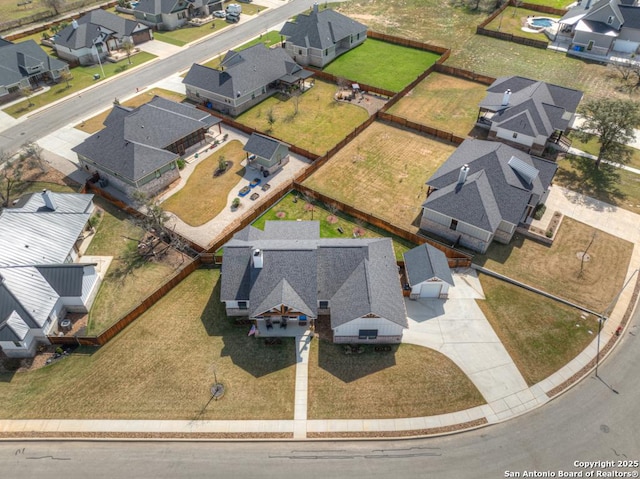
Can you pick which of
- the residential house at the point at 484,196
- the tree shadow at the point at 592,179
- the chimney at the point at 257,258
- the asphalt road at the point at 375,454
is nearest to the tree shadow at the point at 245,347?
the chimney at the point at 257,258

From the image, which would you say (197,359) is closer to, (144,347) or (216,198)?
(144,347)

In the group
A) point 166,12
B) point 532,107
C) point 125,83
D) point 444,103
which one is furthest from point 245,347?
point 166,12

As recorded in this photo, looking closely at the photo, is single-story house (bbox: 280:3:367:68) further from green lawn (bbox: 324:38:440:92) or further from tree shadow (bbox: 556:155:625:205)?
tree shadow (bbox: 556:155:625:205)

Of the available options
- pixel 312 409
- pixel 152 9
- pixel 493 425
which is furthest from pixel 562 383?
pixel 152 9

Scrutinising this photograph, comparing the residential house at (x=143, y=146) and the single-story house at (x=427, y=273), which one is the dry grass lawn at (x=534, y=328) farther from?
the residential house at (x=143, y=146)

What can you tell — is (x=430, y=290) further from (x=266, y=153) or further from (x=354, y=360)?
(x=266, y=153)

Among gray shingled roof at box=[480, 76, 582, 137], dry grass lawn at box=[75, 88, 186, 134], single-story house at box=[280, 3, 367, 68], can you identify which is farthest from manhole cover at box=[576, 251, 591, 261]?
dry grass lawn at box=[75, 88, 186, 134]
